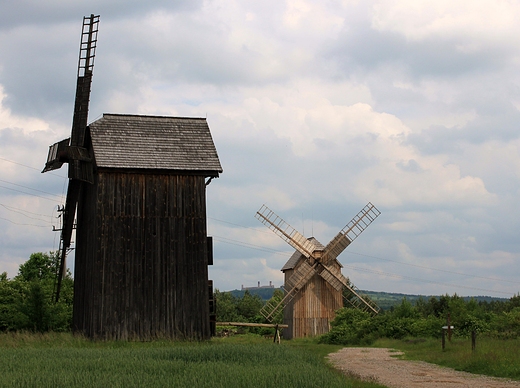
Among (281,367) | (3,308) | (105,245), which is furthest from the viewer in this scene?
(3,308)

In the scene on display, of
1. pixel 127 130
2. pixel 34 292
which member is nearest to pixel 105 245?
pixel 127 130

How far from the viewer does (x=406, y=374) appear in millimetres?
17672

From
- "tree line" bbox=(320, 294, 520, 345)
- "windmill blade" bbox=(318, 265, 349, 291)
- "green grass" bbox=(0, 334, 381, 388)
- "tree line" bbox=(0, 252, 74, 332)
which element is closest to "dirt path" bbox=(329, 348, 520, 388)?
"green grass" bbox=(0, 334, 381, 388)

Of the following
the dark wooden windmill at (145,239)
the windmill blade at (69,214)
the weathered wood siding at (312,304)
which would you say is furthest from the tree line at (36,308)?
the weathered wood siding at (312,304)

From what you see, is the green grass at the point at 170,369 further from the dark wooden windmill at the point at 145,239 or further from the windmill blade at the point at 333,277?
the windmill blade at the point at 333,277

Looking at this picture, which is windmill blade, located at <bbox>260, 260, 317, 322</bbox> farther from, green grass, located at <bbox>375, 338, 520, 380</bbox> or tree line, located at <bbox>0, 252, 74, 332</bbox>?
green grass, located at <bbox>375, 338, 520, 380</bbox>

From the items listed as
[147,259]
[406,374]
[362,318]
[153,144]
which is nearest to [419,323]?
[362,318]

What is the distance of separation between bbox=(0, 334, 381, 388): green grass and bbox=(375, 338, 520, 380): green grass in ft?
14.1

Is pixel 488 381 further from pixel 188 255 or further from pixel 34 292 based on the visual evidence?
pixel 34 292

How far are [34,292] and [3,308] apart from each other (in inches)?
246

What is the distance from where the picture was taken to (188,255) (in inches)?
1005

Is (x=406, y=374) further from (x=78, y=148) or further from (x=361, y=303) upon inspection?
(x=361, y=303)

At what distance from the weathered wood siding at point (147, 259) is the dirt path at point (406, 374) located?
607 centimetres

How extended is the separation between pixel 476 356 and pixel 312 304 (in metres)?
23.9
